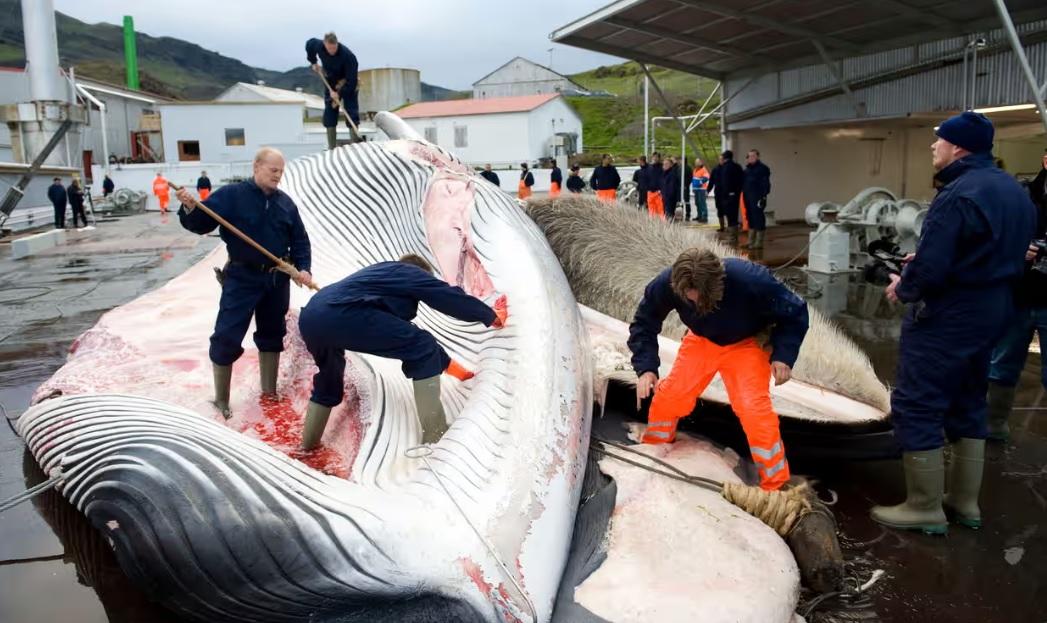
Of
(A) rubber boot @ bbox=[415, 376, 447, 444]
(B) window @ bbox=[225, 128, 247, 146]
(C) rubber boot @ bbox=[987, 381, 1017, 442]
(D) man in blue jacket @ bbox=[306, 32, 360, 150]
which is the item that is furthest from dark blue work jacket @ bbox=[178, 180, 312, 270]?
(B) window @ bbox=[225, 128, 247, 146]

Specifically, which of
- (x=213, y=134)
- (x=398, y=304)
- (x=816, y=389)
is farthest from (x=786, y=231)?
(x=213, y=134)

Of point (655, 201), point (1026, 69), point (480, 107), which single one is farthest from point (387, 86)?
point (1026, 69)

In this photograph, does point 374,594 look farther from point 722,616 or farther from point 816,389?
point 816,389

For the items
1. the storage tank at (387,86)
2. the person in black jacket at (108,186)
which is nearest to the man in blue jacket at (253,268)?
the person in black jacket at (108,186)

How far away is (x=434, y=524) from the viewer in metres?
2.72

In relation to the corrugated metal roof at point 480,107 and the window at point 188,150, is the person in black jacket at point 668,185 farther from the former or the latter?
the window at point 188,150

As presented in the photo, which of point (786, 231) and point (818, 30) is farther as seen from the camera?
point (786, 231)

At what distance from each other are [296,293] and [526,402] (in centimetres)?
270

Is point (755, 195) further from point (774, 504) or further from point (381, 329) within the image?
point (381, 329)

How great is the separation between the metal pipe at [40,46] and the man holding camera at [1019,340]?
29230mm

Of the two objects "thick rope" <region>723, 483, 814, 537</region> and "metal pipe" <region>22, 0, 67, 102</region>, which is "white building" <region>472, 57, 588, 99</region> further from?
"thick rope" <region>723, 483, 814, 537</region>

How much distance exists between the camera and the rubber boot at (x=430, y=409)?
3.85m

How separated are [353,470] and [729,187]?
13.3 meters

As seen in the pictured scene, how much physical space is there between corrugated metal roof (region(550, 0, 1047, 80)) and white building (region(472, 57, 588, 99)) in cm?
6054
